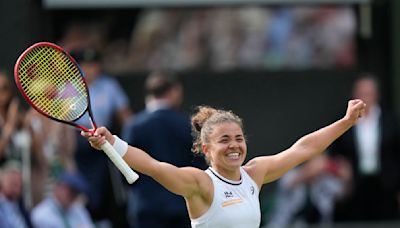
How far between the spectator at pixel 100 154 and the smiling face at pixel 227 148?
426 centimetres

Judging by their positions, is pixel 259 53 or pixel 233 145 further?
pixel 259 53

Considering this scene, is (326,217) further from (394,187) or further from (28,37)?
(28,37)

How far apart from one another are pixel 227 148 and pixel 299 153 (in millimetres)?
683

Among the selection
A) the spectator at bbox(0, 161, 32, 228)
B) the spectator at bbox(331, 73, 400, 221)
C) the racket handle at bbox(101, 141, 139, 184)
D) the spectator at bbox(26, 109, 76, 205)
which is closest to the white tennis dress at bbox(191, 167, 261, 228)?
the racket handle at bbox(101, 141, 139, 184)

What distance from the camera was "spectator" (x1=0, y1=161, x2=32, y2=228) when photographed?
33.1 ft

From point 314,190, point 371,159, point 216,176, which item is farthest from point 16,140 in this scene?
point 216,176

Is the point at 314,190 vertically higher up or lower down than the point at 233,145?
lower down

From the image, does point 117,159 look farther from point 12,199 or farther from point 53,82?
point 12,199

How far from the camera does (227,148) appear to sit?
7082 mm

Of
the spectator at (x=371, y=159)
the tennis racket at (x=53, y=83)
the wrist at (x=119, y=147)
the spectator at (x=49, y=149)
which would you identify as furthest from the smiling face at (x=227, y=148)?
the spectator at (x=371, y=159)

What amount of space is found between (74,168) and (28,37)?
67.7 inches

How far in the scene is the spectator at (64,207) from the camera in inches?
423

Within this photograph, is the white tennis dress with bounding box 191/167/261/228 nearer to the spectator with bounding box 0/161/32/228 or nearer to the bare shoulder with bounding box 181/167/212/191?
the bare shoulder with bounding box 181/167/212/191

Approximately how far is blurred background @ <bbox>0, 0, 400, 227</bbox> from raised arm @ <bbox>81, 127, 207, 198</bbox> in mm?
5810
